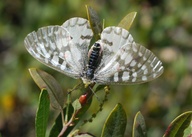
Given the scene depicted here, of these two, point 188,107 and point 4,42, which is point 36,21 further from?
point 188,107

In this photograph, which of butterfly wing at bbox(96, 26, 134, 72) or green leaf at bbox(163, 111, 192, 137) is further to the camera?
butterfly wing at bbox(96, 26, 134, 72)

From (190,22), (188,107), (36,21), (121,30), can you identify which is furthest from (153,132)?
(121,30)

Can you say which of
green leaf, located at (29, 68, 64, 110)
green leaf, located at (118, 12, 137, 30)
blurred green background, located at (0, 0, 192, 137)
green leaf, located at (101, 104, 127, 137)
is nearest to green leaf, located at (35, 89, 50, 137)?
green leaf, located at (29, 68, 64, 110)

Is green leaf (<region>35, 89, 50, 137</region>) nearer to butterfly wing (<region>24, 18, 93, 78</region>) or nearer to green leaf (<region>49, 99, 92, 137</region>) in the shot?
green leaf (<region>49, 99, 92, 137</region>)

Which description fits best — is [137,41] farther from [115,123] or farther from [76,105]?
[115,123]

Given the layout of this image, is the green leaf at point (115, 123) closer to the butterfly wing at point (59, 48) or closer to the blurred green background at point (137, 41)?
the butterfly wing at point (59, 48)

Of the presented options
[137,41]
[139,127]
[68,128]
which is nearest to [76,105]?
[68,128]

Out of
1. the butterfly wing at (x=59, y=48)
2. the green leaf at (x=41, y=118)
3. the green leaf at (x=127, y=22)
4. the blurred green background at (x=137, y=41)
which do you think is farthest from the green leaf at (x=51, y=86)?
the blurred green background at (x=137, y=41)
